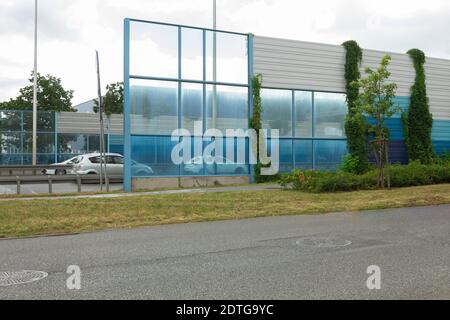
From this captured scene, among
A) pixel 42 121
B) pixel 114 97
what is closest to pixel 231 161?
pixel 42 121

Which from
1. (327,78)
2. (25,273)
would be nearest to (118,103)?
(327,78)

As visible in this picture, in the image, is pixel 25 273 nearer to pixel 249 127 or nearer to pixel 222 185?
pixel 222 185

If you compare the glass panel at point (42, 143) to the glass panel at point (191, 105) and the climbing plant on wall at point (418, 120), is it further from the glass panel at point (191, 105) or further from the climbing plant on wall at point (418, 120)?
the climbing plant on wall at point (418, 120)

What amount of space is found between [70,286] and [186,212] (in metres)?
6.46

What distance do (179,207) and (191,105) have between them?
825 cm

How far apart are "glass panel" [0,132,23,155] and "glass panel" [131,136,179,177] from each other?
18607 millimetres

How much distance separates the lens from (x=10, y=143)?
34.1m

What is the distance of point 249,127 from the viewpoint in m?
21.4

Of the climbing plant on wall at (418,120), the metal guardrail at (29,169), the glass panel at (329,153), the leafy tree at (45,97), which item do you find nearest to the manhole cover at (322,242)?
the glass panel at (329,153)

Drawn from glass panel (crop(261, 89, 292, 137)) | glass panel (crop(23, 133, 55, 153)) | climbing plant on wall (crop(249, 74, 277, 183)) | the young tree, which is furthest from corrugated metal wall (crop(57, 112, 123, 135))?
the young tree

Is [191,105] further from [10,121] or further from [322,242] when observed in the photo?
[10,121]

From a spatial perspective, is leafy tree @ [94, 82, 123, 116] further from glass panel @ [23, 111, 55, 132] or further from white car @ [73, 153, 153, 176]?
white car @ [73, 153, 153, 176]

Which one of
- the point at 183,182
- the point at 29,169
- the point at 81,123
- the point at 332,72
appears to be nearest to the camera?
the point at 183,182

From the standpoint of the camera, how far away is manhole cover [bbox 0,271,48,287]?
5.77m
